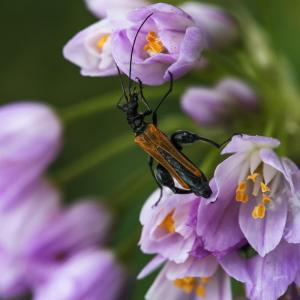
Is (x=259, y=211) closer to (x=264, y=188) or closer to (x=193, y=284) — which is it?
(x=264, y=188)

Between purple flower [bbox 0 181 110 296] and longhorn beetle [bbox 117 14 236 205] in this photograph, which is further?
purple flower [bbox 0 181 110 296]

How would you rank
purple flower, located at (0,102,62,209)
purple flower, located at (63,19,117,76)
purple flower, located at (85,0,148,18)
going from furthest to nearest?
purple flower, located at (0,102,62,209) → purple flower, located at (85,0,148,18) → purple flower, located at (63,19,117,76)

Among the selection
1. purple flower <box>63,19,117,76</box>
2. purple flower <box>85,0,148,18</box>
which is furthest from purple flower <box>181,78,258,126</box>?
purple flower <box>63,19,117,76</box>

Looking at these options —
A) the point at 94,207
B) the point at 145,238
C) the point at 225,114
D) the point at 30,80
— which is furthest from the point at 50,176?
the point at 30,80

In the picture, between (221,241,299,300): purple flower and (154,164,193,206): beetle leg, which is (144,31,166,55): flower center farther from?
(221,241,299,300): purple flower

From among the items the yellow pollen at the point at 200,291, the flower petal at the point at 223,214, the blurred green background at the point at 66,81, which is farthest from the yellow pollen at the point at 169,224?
the blurred green background at the point at 66,81

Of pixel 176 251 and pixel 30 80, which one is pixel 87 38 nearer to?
pixel 176 251

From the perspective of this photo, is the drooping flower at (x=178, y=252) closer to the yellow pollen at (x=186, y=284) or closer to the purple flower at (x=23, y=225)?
the yellow pollen at (x=186, y=284)

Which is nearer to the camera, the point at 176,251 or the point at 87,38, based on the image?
the point at 176,251
